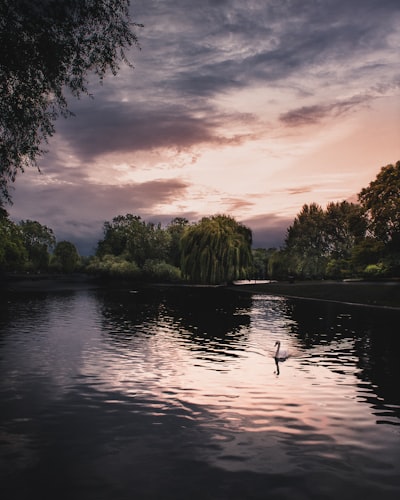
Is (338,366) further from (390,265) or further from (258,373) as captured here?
(390,265)

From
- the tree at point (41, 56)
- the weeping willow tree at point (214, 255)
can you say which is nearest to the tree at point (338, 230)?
the weeping willow tree at point (214, 255)

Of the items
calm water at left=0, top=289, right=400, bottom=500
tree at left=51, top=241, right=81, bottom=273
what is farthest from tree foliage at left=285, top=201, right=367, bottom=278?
tree at left=51, top=241, right=81, bottom=273

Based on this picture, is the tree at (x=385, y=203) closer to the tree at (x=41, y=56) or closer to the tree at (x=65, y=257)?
the tree at (x=41, y=56)

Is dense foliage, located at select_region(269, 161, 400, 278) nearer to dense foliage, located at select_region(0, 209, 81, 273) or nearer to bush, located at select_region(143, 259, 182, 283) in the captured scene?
bush, located at select_region(143, 259, 182, 283)

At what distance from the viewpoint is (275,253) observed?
97875 millimetres

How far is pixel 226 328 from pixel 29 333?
1038 centimetres

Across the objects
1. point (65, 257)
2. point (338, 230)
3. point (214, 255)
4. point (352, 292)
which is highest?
point (338, 230)

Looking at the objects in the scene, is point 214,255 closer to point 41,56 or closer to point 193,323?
point 193,323

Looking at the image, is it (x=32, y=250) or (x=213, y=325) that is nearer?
(x=213, y=325)

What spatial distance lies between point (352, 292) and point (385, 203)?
10.1 metres

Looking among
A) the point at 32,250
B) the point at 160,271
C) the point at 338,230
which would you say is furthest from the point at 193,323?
the point at 32,250

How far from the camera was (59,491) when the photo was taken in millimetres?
6504

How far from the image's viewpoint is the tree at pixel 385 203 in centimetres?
4838

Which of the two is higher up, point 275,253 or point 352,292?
point 275,253
